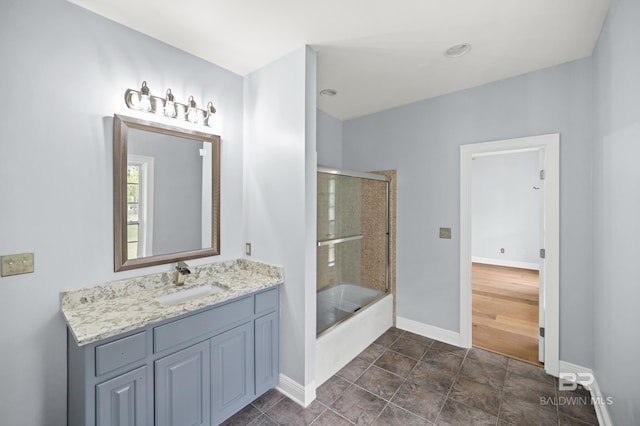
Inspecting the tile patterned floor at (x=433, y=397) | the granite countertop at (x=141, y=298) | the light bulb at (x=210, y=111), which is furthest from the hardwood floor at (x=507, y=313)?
the light bulb at (x=210, y=111)

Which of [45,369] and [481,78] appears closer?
[45,369]

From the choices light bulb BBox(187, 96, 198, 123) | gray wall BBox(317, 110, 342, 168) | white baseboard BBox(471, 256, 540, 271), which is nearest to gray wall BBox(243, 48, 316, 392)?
light bulb BBox(187, 96, 198, 123)

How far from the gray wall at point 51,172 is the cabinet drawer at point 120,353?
1.61ft

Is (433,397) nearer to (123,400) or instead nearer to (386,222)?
(386,222)

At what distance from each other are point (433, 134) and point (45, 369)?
357 centimetres

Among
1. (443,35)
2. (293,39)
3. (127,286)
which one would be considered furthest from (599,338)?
(127,286)

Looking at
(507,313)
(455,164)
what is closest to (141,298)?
(455,164)

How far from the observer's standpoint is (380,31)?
6.09ft

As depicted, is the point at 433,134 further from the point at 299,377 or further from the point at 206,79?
the point at 299,377

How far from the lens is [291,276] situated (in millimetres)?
2092

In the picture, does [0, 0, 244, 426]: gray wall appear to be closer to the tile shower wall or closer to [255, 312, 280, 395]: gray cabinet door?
[255, 312, 280, 395]: gray cabinet door

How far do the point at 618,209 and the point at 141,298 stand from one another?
2875 millimetres

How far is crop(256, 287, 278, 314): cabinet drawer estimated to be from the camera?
78.7 inches

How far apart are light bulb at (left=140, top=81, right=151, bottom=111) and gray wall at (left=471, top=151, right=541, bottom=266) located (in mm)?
5494
